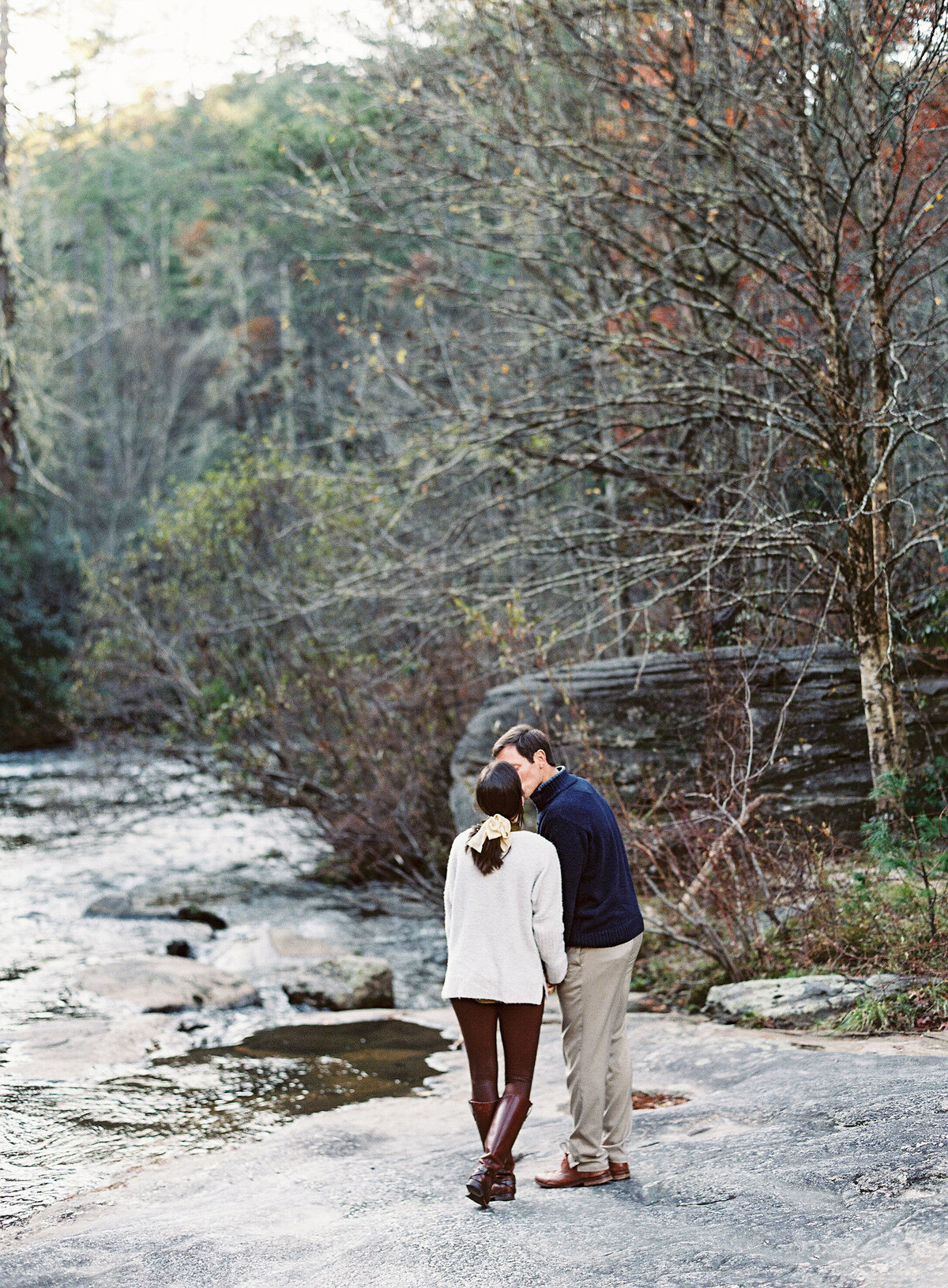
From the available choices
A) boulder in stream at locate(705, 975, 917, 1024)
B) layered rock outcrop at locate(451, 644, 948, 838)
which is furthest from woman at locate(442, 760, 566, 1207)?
layered rock outcrop at locate(451, 644, 948, 838)

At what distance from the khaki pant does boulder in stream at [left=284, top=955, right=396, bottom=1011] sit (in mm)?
4944

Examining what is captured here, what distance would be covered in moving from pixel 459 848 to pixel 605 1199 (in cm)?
135

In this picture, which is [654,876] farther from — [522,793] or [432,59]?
[432,59]

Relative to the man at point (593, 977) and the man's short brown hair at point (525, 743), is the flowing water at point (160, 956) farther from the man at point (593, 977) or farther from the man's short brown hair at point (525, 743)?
the man's short brown hair at point (525, 743)

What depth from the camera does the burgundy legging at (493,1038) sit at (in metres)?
4.35

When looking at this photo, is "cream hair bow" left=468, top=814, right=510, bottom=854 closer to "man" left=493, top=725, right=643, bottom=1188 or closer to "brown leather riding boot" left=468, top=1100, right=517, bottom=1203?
"man" left=493, top=725, right=643, bottom=1188

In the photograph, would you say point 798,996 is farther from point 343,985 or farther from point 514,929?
point 343,985

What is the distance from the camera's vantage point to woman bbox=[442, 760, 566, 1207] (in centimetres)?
429

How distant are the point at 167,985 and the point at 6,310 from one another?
64.7ft

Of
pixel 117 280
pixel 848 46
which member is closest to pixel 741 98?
pixel 848 46

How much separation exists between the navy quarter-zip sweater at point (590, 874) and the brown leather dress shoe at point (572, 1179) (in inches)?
34.0

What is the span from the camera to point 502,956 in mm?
4309

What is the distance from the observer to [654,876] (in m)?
9.18

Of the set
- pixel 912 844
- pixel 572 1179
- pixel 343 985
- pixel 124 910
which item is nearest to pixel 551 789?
pixel 572 1179
